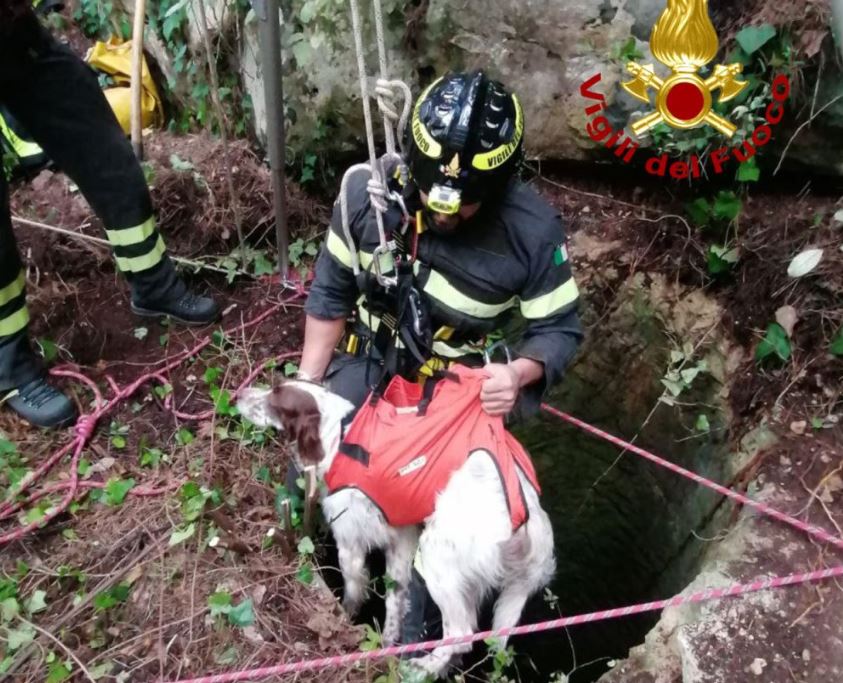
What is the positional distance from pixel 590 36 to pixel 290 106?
1.67 m

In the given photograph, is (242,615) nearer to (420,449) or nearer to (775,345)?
(420,449)

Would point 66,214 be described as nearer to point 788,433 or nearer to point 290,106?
point 290,106

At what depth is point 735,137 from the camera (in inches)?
124

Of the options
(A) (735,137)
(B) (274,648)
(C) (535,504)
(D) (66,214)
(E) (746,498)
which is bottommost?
(B) (274,648)

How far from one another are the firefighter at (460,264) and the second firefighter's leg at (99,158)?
44.2 inches

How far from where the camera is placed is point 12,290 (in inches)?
123

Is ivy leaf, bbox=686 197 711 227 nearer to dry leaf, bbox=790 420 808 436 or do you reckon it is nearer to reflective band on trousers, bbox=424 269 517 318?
dry leaf, bbox=790 420 808 436

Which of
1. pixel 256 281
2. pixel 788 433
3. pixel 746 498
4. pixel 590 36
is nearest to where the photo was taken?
pixel 746 498

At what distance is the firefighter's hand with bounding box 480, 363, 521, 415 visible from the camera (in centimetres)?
237

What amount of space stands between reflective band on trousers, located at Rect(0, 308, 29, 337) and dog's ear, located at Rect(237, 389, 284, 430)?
1277mm

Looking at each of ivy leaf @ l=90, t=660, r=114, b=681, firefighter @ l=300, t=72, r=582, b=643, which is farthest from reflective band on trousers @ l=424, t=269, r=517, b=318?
ivy leaf @ l=90, t=660, r=114, b=681

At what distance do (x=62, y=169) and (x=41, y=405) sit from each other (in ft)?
3.54

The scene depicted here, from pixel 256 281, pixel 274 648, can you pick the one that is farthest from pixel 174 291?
pixel 274 648

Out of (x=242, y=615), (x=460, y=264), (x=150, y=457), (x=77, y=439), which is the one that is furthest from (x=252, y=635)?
(x=460, y=264)
